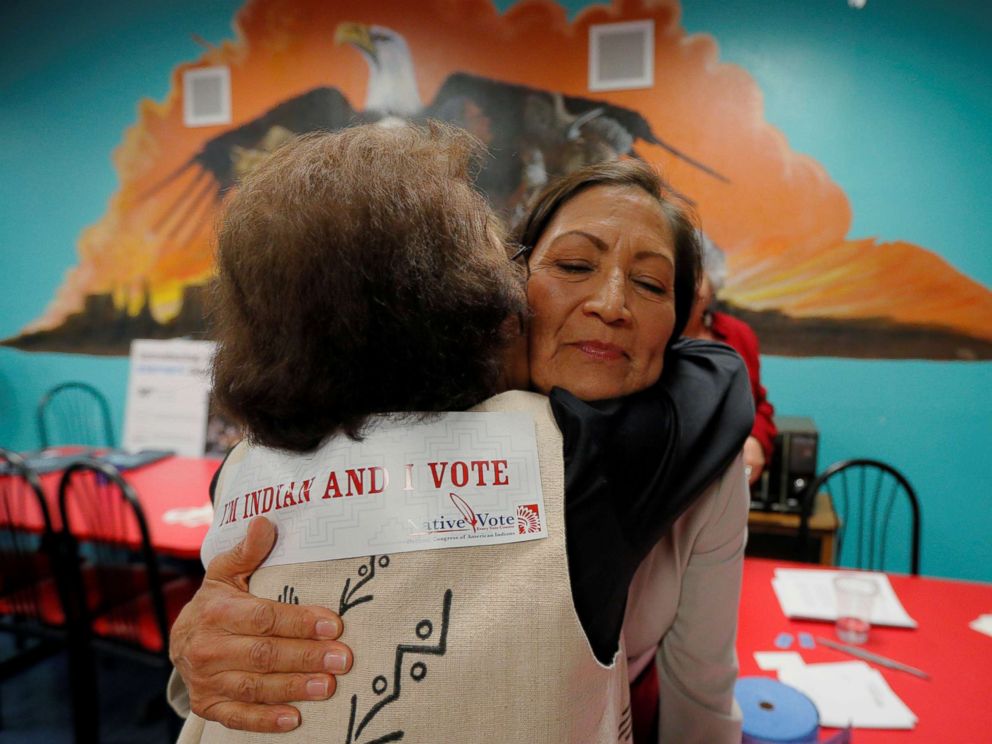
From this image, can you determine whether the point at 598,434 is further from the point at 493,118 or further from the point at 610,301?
the point at 493,118

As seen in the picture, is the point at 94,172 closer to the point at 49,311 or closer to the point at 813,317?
the point at 49,311

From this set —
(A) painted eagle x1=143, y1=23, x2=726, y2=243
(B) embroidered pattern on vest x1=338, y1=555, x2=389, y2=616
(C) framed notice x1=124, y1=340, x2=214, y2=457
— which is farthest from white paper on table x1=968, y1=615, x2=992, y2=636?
(C) framed notice x1=124, y1=340, x2=214, y2=457

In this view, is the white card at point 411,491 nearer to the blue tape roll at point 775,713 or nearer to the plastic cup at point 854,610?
the blue tape roll at point 775,713

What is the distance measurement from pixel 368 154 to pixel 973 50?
369 cm

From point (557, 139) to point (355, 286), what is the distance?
10.6 ft

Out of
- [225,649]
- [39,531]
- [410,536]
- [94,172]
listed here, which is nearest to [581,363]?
[410,536]

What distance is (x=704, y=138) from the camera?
11.1 feet

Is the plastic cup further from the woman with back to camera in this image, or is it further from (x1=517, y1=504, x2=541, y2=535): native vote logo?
(x1=517, y1=504, x2=541, y2=535): native vote logo

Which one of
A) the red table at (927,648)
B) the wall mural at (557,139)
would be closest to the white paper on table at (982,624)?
the red table at (927,648)

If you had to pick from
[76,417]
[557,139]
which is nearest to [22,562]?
[76,417]

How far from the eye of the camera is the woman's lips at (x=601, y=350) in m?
0.88

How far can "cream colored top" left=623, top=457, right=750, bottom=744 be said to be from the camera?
0.93 m

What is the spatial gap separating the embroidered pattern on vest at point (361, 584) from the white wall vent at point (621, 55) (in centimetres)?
346

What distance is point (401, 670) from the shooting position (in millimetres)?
587
